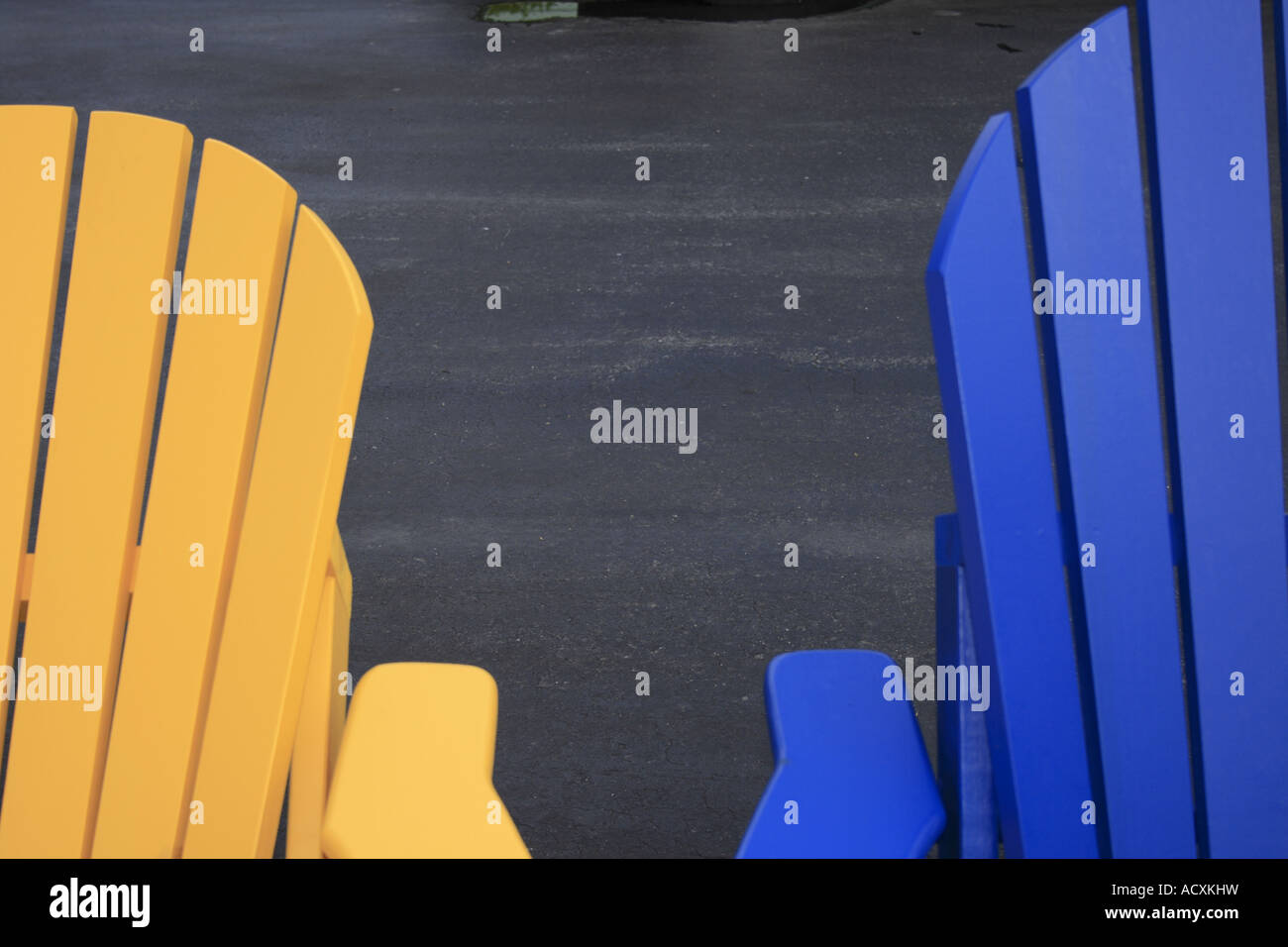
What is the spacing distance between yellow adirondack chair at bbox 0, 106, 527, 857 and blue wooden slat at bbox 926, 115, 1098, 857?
594 millimetres

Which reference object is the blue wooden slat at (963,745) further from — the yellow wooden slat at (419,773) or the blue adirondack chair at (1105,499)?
the yellow wooden slat at (419,773)

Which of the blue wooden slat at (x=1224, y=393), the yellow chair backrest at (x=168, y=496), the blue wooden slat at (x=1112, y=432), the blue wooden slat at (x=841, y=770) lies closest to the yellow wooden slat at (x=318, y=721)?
the yellow chair backrest at (x=168, y=496)

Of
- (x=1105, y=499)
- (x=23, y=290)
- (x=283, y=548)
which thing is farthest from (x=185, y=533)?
(x=1105, y=499)

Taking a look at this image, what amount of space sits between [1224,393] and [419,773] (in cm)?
102

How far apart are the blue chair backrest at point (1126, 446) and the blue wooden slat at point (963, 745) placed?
36mm

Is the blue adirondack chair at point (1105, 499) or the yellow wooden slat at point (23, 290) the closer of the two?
the blue adirondack chair at point (1105, 499)

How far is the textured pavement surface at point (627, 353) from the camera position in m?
3.09

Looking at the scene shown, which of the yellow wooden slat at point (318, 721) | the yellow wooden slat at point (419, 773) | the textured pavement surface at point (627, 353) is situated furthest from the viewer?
the textured pavement surface at point (627, 353)

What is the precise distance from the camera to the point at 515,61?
884cm

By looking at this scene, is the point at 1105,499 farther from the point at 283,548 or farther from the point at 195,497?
the point at 195,497

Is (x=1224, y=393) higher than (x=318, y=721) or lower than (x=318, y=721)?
higher

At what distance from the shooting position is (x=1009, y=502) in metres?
1.49
